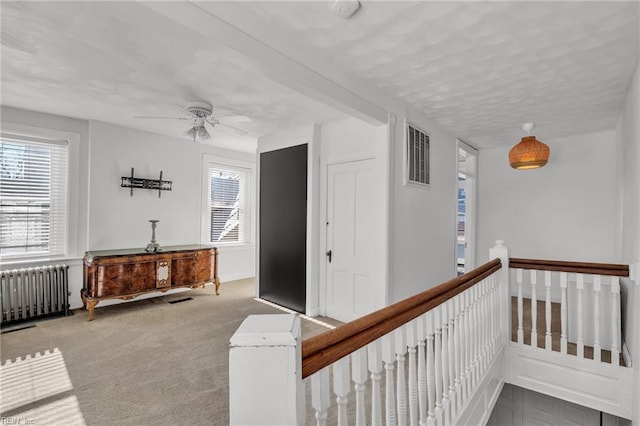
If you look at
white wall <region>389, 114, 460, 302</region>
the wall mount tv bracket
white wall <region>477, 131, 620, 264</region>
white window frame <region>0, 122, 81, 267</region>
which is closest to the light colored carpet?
white window frame <region>0, 122, 81, 267</region>

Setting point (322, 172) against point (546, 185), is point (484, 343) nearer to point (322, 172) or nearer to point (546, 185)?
point (322, 172)

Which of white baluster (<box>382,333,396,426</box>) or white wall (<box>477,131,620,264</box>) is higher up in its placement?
white wall (<box>477,131,620,264</box>)

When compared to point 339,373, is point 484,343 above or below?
below

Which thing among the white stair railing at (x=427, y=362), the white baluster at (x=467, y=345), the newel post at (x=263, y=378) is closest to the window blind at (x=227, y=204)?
the white stair railing at (x=427, y=362)

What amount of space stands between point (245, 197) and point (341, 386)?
5.66 metres

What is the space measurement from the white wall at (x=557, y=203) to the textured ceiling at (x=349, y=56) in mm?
1010

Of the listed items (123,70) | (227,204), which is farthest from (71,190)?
(227,204)

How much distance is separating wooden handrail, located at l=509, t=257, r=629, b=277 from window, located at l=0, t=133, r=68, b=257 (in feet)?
17.8

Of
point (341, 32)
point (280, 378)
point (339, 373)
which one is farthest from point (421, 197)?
point (280, 378)

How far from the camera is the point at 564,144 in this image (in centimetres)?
471

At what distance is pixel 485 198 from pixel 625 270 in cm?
320

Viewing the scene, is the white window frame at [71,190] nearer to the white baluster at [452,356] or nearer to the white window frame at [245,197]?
the white window frame at [245,197]

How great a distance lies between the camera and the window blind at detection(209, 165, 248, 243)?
5797mm

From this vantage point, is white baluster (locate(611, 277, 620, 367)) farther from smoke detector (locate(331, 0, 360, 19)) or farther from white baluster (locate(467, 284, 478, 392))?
smoke detector (locate(331, 0, 360, 19))
